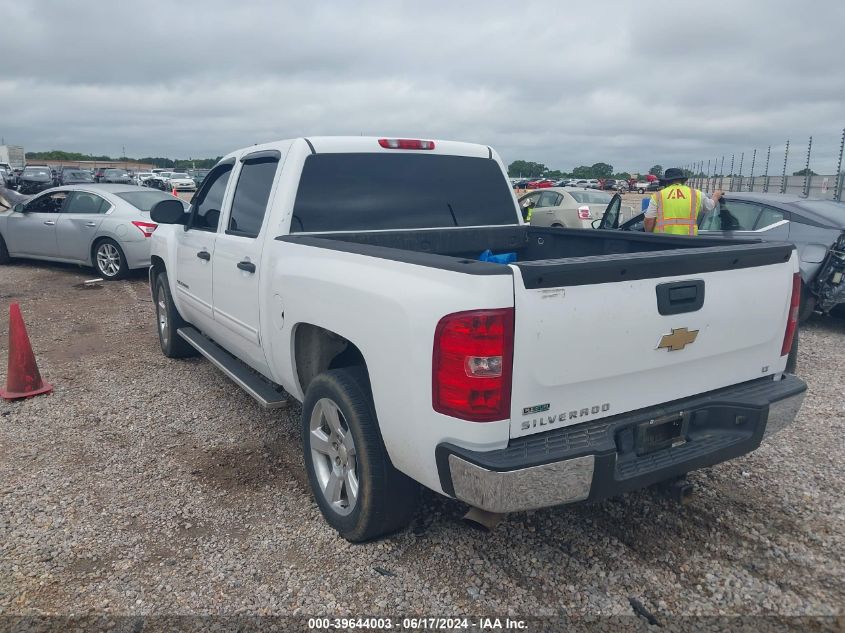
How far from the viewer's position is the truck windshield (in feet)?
12.7

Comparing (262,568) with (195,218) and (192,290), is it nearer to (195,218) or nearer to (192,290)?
(192,290)

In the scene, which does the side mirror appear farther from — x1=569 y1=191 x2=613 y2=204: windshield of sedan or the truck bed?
x1=569 y1=191 x2=613 y2=204: windshield of sedan

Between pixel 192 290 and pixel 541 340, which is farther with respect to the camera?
pixel 192 290

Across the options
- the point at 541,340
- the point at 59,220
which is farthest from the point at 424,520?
the point at 59,220

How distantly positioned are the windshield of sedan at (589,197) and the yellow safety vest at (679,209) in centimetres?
867

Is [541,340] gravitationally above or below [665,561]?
above

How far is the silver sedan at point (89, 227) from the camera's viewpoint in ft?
34.5

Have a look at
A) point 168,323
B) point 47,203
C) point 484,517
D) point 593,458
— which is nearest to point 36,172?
point 47,203

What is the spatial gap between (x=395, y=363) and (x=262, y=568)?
4.15 ft

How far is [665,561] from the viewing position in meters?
3.03

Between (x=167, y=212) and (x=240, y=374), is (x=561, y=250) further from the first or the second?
(x=167, y=212)

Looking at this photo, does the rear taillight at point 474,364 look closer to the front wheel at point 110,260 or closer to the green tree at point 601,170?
the front wheel at point 110,260

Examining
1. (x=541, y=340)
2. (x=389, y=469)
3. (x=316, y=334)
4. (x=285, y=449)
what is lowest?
(x=285, y=449)

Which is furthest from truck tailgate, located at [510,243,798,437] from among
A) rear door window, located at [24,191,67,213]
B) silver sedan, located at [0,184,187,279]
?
rear door window, located at [24,191,67,213]
